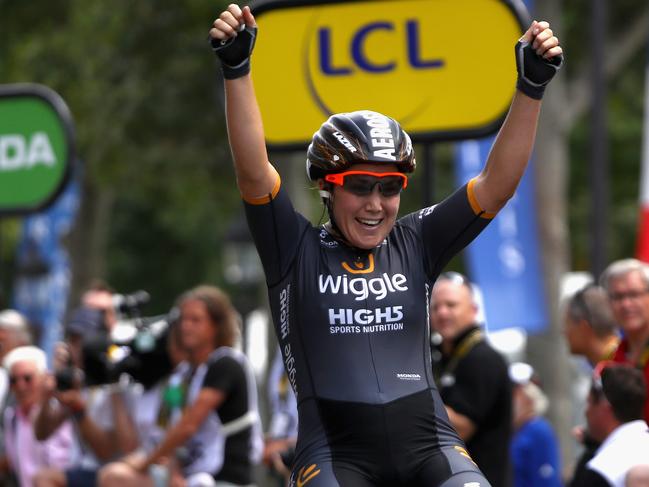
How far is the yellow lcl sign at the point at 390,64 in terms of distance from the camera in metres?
7.63

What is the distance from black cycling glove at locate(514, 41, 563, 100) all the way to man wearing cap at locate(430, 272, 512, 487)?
9.92ft

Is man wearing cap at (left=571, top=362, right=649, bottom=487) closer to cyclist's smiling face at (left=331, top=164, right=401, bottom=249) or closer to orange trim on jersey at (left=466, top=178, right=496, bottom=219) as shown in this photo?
orange trim on jersey at (left=466, top=178, right=496, bottom=219)

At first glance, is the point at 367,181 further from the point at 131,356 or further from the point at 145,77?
the point at 145,77

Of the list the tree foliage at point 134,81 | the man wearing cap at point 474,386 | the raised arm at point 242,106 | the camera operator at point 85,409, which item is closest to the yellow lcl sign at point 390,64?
the man wearing cap at point 474,386

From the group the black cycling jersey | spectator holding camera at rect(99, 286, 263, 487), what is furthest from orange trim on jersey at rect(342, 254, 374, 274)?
spectator holding camera at rect(99, 286, 263, 487)

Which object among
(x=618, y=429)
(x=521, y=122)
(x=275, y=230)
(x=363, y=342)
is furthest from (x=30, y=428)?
(x=521, y=122)

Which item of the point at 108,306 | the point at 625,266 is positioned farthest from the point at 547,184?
the point at 625,266

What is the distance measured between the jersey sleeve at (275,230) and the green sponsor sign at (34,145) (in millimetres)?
4909

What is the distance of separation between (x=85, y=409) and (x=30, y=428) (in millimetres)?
792

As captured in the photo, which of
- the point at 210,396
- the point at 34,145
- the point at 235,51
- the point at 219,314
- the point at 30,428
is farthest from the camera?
the point at 30,428

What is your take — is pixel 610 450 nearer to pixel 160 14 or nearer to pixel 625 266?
pixel 625 266

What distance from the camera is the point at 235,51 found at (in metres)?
4.63

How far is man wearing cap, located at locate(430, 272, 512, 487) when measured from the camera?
A: 7.56m

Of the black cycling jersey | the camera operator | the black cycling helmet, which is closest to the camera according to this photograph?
the black cycling jersey
